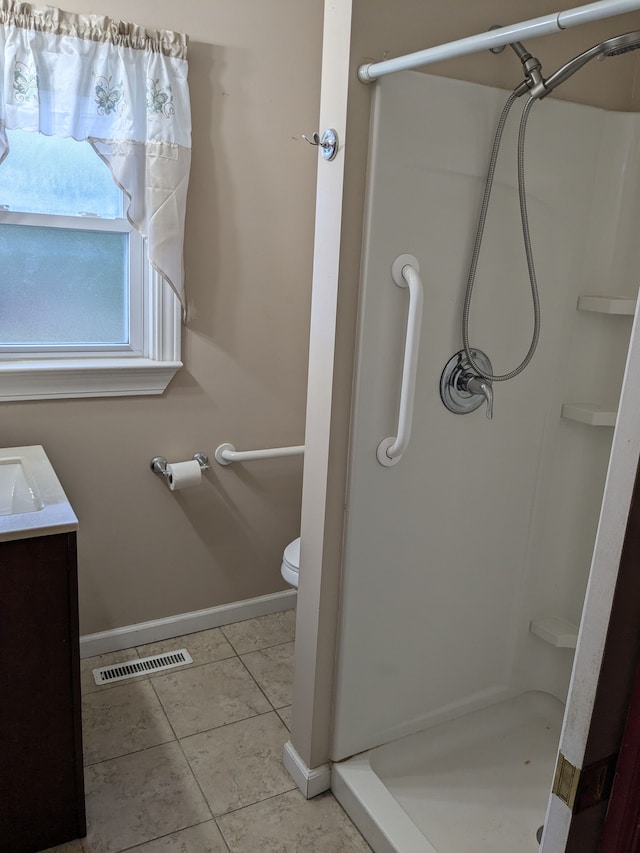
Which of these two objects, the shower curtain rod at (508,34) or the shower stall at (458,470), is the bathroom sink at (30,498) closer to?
the shower stall at (458,470)

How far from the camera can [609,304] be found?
188 centimetres

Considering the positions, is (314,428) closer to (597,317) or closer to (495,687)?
(597,317)

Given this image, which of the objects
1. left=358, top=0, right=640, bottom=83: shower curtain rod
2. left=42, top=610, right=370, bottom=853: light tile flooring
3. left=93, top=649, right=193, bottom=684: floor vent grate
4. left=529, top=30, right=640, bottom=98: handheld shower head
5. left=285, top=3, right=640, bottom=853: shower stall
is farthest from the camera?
left=93, top=649, right=193, bottom=684: floor vent grate

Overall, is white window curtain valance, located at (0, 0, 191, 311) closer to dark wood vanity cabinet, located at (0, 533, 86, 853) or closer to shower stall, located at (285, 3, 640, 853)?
shower stall, located at (285, 3, 640, 853)

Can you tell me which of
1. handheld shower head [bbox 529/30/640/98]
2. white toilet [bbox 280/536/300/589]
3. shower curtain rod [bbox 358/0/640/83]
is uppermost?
handheld shower head [bbox 529/30/640/98]

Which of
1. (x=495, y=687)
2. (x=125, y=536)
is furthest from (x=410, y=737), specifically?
(x=125, y=536)

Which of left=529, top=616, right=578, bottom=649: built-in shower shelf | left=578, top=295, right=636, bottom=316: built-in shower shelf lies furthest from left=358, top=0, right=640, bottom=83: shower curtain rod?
left=529, top=616, right=578, bottom=649: built-in shower shelf

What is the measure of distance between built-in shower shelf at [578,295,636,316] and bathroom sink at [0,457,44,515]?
5.12 ft

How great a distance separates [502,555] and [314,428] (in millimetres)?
749

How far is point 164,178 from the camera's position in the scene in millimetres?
2078

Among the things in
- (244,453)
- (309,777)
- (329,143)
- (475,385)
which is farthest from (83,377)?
(309,777)

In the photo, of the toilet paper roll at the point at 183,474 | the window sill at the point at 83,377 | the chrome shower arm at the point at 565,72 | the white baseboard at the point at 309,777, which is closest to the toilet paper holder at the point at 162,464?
the toilet paper roll at the point at 183,474

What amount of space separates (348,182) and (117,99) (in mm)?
915

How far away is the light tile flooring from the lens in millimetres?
1700
